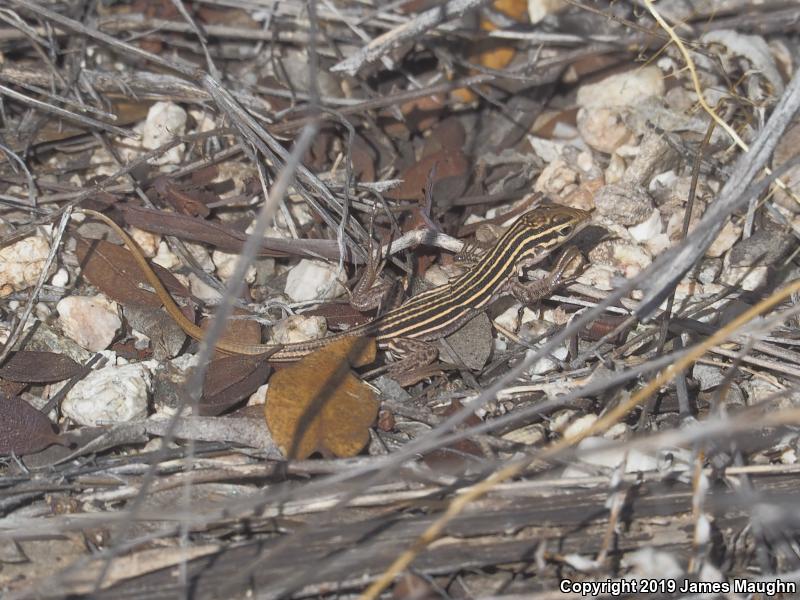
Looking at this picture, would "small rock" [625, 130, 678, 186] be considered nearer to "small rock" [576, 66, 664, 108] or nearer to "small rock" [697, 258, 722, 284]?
"small rock" [576, 66, 664, 108]

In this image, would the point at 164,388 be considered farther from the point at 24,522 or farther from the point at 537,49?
the point at 537,49

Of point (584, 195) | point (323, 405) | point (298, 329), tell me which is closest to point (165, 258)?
point (298, 329)

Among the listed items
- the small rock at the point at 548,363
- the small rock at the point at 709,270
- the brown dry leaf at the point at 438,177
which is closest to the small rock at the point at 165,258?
the brown dry leaf at the point at 438,177

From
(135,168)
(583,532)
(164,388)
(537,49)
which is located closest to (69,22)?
(135,168)

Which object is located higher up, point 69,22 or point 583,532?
point 69,22

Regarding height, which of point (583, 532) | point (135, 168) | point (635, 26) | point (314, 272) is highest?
point (635, 26)

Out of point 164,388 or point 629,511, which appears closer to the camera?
point 629,511

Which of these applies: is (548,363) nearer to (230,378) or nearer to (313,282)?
(313,282)

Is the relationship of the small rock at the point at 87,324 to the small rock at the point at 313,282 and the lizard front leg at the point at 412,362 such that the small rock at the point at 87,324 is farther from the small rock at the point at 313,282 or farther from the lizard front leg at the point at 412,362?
the lizard front leg at the point at 412,362
